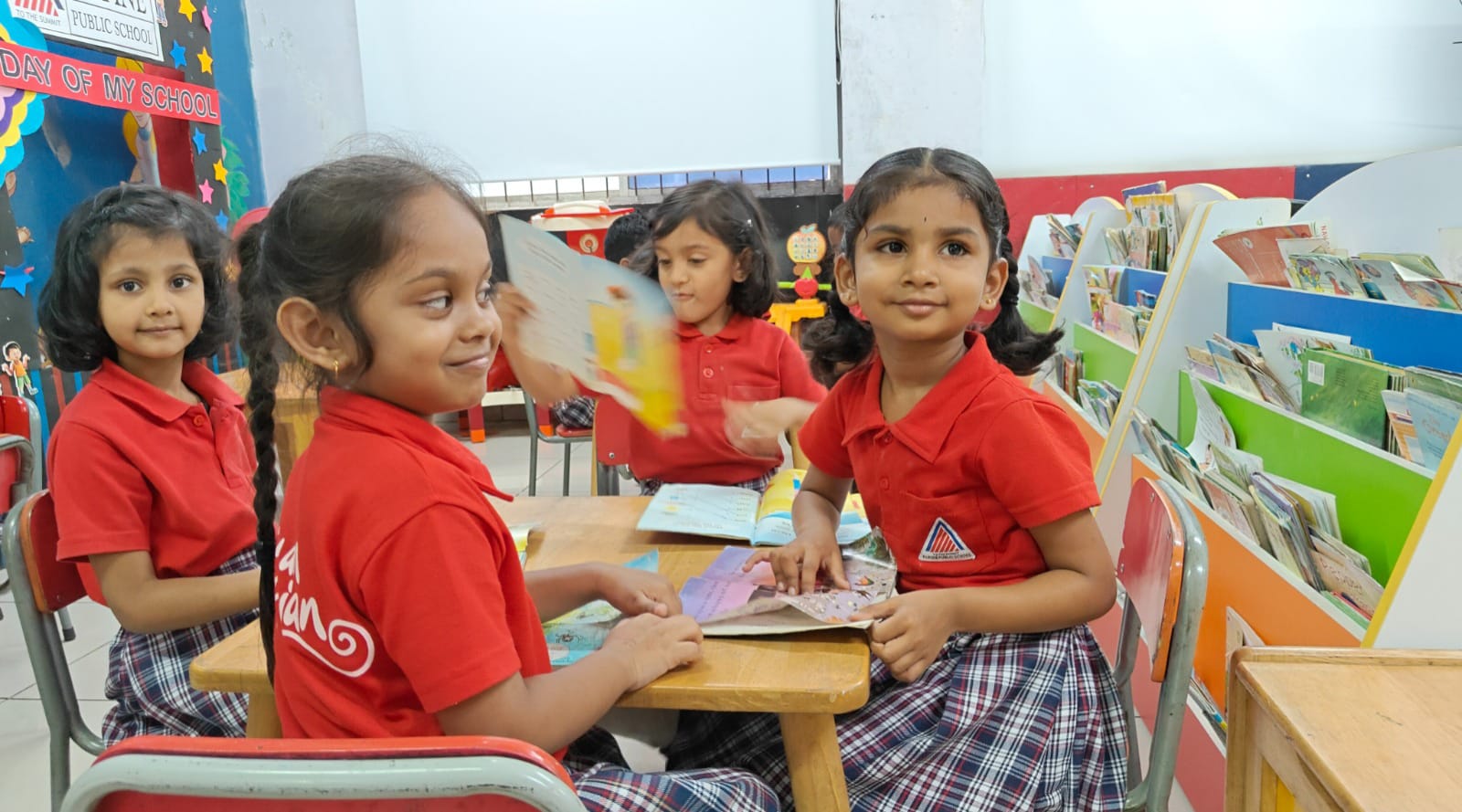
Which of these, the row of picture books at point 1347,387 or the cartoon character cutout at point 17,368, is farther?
the cartoon character cutout at point 17,368

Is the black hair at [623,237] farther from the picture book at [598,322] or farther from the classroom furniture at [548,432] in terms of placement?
the picture book at [598,322]

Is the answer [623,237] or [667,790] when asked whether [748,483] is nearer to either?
[667,790]

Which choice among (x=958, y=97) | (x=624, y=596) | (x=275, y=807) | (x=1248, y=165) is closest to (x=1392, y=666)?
(x=624, y=596)

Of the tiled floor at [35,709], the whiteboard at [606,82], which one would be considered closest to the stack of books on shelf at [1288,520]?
the tiled floor at [35,709]

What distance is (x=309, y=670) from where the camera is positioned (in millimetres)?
830

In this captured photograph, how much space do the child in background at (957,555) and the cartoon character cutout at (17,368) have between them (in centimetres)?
307

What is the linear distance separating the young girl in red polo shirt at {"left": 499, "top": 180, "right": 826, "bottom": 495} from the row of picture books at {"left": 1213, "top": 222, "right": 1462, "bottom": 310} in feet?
2.98

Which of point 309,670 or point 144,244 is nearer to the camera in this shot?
point 309,670

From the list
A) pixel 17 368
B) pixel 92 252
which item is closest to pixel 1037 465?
pixel 92 252

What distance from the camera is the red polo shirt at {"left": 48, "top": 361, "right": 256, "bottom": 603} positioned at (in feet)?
4.19

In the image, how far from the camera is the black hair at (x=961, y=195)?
4.05ft

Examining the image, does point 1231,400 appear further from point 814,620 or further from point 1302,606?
point 814,620

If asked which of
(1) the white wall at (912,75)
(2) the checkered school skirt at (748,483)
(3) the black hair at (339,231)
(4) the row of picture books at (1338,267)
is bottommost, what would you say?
(2) the checkered school skirt at (748,483)

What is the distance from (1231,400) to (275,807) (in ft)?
5.56
